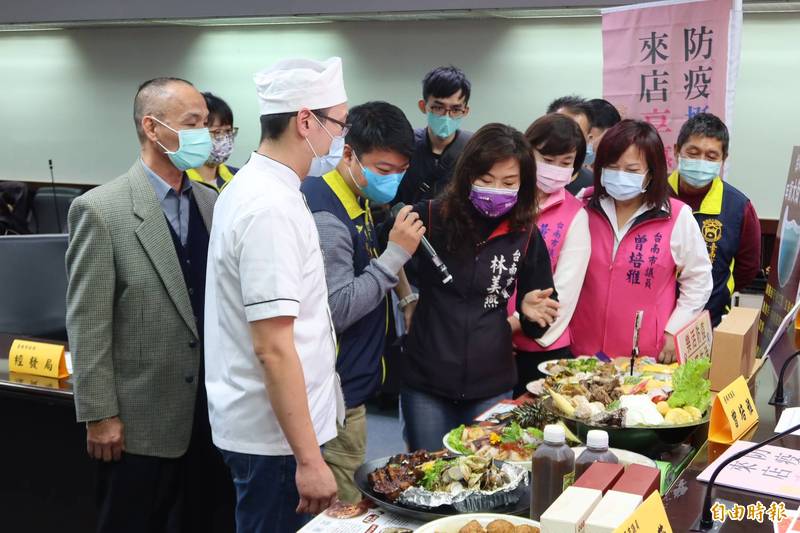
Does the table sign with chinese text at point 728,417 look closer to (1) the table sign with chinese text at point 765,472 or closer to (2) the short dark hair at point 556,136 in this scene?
(1) the table sign with chinese text at point 765,472

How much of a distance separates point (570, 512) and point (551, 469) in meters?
0.31

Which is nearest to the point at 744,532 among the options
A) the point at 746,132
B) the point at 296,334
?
the point at 296,334

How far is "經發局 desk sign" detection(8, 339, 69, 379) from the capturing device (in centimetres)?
261

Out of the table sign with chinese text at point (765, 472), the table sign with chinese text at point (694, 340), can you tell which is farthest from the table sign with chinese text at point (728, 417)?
the table sign with chinese text at point (694, 340)

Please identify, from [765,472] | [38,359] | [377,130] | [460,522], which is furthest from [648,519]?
[38,359]

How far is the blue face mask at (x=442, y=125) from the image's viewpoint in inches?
149

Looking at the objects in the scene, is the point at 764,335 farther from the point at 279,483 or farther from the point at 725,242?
the point at 279,483

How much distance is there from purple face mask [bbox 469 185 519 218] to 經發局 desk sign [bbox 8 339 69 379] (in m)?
1.35

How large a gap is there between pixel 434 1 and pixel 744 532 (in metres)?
4.56

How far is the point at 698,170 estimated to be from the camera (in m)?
3.17

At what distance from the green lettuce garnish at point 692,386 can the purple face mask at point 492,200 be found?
649 millimetres

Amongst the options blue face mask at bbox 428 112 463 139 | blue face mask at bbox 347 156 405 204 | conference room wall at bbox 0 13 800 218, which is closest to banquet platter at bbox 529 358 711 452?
blue face mask at bbox 347 156 405 204

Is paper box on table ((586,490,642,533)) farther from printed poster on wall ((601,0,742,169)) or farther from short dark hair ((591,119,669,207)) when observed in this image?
printed poster on wall ((601,0,742,169))

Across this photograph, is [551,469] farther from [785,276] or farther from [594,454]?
[785,276]
